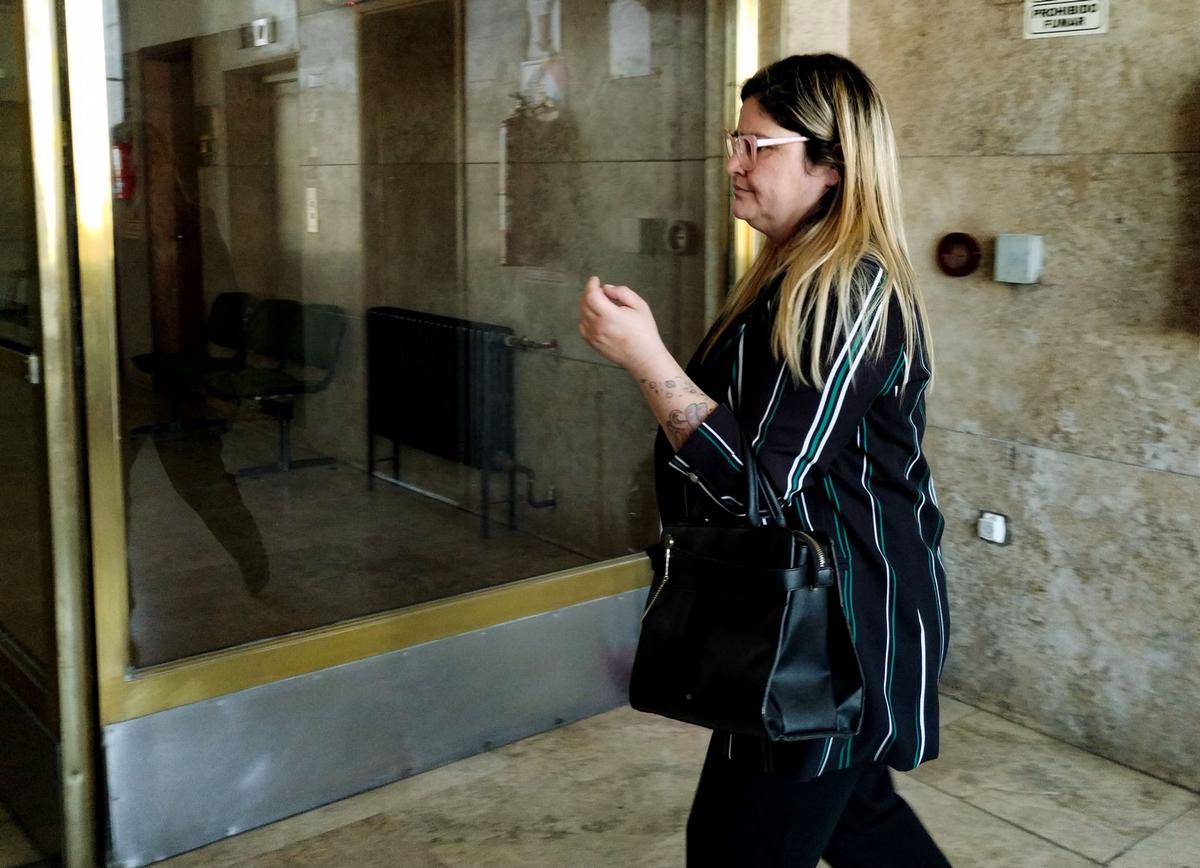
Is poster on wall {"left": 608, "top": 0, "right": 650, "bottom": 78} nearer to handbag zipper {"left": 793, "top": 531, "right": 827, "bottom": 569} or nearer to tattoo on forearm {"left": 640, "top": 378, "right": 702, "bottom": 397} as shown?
tattoo on forearm {"left": 640, "top": 378, "right": 702, "bottom": 397}

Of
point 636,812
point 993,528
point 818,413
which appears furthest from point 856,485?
point 993,528

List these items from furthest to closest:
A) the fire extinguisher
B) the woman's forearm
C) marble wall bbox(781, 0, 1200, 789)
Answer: marble wall bbox(781, 0, 1200, 789) < the fire extinguisher < the woman's forearm

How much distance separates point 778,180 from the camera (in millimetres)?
2078

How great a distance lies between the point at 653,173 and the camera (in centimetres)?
416

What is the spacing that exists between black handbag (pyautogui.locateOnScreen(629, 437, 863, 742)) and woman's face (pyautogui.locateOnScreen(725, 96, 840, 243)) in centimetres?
48

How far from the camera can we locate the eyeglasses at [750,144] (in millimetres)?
2070

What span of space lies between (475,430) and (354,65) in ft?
3.68

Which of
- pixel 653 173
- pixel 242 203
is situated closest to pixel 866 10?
pixel 653 173

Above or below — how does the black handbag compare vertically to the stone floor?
above

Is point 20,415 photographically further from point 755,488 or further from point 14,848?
point 755,488

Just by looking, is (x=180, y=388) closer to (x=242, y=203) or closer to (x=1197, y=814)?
(x=242, y=203)

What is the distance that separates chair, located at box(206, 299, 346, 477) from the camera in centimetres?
324

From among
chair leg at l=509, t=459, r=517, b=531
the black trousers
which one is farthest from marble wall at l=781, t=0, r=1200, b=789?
the black trousers

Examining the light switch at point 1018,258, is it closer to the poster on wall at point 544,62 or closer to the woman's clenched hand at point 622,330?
the poster on wall at point 544,62
